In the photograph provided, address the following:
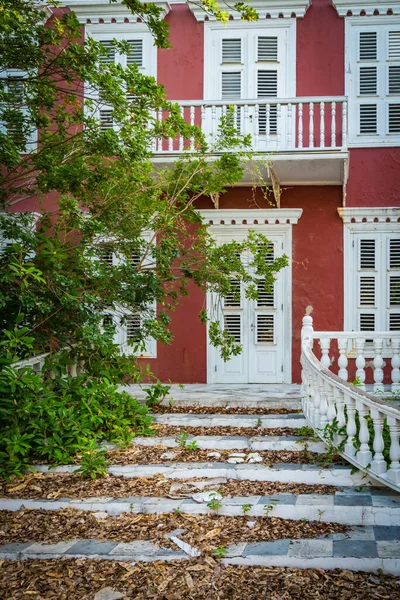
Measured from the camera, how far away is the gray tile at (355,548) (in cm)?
443

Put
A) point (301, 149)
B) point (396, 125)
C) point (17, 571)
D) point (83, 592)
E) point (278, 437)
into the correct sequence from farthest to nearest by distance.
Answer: point (396, 125)
point (301, 149)
point (278, 437)
point (17, 571)
point (83, 592)

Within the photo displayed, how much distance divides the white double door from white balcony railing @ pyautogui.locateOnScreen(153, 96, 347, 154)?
1630 millimetres

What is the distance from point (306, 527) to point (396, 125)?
7437 millimetres

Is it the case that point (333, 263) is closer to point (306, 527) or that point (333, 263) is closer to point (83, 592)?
point (306, 527)

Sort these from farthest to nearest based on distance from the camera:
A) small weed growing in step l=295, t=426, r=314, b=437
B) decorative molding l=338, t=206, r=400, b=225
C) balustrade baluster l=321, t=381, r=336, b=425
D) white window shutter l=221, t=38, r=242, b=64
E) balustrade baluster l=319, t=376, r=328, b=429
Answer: white window shutter l=221, t=38, r=242, b=64 < decorative molding l=338, t=206, r=400, b=225 < small weed growing in step l=295, t=426, r=314, b=437 < balustrade baluster l=319, t=376, r=328, b=429 < balustrade baluster l=321, t=381, r=336, b=425

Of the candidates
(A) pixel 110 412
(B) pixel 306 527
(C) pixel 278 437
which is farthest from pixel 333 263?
(B) pixel 306 527

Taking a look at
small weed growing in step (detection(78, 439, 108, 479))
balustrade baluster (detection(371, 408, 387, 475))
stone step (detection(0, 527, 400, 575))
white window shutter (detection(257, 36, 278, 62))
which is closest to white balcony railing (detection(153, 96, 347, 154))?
white window shutter (detection(257, 36, 278, 62))

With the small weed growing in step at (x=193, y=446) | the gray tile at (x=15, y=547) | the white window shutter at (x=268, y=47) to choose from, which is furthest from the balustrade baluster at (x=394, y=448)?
the white window shutter at (x=268, y=47)

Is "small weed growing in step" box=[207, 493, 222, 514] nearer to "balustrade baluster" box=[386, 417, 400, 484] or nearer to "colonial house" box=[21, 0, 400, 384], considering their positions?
"balustrade baluster" box=[386, 417, 400, 484]

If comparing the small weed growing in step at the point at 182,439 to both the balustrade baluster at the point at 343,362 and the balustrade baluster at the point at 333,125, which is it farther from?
the balustrade baluster at the point at 333,125

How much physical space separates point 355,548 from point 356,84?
802 centimetres

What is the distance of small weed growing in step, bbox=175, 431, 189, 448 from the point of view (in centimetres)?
691

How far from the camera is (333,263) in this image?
10500 millimetres

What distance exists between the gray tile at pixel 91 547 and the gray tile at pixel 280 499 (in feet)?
4.56
